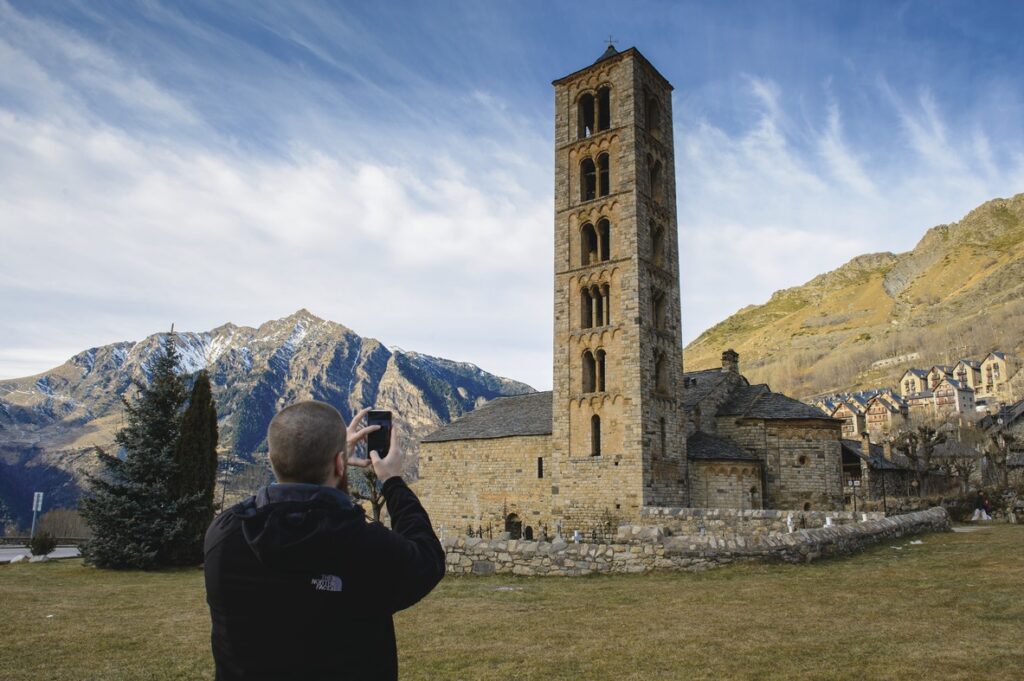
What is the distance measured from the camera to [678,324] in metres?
33.0

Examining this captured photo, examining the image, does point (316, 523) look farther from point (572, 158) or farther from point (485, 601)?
point (572, 158)

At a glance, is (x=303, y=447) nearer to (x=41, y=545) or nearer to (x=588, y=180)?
(x=41, y=545)

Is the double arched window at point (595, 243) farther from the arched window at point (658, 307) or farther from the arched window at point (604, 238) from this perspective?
the arched window at point (658, 307)

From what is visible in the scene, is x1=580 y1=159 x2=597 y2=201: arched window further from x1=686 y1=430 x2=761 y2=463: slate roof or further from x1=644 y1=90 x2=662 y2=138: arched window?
x1=686 y1=430 x2=761 y2=463: slate roof

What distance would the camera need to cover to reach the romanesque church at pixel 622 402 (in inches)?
1169

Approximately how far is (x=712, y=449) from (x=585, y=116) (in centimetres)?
1789

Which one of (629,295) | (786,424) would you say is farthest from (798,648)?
(786,424)

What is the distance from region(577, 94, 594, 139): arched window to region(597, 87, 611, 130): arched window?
0.51 metres

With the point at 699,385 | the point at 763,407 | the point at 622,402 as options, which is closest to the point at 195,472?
the point at 622,402

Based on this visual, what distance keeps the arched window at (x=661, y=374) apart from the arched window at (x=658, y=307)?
1.51 metres

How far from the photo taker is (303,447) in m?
2.79

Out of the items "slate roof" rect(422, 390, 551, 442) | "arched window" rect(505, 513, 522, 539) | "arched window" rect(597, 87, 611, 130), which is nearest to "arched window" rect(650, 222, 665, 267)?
"arched window" rect(597, 87, 611, 130)

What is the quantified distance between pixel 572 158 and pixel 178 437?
2214 cm

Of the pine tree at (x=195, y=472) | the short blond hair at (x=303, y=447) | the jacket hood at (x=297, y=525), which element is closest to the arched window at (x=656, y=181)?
the pine tree at (x=195, y=472)
